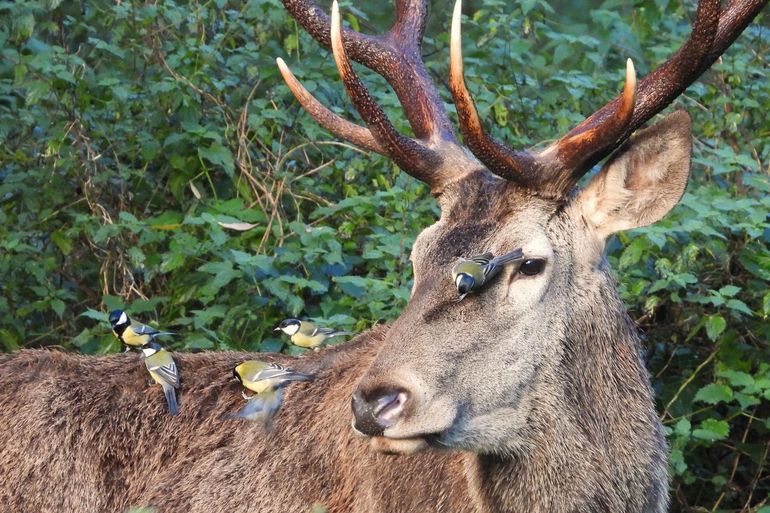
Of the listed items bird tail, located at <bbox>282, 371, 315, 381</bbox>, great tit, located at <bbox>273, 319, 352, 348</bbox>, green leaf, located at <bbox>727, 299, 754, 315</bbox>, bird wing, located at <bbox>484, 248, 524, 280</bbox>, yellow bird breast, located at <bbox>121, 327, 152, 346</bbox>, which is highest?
bird wing, located at <bbox>484, 248, 524, 280</bbox>

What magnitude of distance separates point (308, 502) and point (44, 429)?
3.51ft

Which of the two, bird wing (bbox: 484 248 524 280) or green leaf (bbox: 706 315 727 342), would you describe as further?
green leaf (bbox: 706 315 727 342)

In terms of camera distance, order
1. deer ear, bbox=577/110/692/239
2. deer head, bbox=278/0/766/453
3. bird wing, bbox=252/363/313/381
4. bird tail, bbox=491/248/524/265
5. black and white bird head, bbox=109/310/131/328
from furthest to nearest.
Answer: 1. black and white bird head, bbox=109/310/131/328
2. bird wing, bbox=252/363/313/381
3. deer ear, bbox=577/110/692/239
4. bird tail, bbox=491/248/524/265
5. deer head, bbox=278/0/766/453

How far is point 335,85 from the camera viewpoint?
8.10 metres

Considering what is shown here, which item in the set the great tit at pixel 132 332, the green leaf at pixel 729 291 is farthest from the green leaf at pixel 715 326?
the great tit at pixel 132 332

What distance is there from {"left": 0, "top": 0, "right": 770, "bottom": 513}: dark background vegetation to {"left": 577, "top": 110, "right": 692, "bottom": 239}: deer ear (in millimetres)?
1559

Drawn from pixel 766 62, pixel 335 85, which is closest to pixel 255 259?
pixel 335 85

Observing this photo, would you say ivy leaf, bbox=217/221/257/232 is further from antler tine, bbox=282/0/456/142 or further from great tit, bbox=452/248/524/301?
great tit, bbox=452/248/524/301

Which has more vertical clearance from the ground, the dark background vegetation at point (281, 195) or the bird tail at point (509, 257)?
Result: the bird tail at point (509, 257)

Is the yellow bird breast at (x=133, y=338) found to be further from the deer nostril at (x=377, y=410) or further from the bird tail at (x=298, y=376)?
the deer nostril at (x=377, y=410)

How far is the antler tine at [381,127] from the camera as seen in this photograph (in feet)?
15.8

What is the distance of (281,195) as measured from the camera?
25.6 ft

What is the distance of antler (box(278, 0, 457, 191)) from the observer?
4.84 metres

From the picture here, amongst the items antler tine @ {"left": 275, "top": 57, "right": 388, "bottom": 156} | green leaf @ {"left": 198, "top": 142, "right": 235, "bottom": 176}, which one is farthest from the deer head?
green leaf @ {"left": 198, "top": 142, "right": 235, "bottom": 176}
